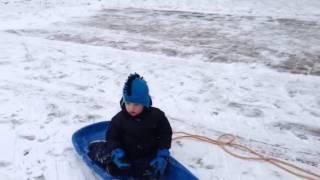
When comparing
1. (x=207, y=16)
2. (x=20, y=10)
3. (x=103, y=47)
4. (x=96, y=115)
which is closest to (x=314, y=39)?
(x=207, y=16)

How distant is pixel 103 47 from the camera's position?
6.94 metres

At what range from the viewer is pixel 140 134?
3.18 meters

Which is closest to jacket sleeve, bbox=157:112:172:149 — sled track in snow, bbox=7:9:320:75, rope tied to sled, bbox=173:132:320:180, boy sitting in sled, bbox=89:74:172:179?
boy sitting in sled, bbox=89:74:172:179

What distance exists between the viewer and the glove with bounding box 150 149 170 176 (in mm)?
3062

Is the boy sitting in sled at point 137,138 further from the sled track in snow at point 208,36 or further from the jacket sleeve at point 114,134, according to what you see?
the sled track in snow at point 208,36

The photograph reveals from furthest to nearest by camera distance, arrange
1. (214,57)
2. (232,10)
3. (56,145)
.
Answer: (232,10), (214,57), (56,145)

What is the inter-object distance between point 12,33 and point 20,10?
7.84ft

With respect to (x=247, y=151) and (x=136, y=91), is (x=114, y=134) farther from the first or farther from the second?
(x=247, y=151)

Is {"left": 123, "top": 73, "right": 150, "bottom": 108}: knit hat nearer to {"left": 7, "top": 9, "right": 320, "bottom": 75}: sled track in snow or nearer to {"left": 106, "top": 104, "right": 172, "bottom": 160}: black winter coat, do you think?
{"left": 106, "top": 104, "right": 172, "bottom": 160}: black winter coat

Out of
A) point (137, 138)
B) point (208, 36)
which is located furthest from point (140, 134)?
point (208, 36)

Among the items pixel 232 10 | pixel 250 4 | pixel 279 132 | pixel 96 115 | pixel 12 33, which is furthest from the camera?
pixel 250 4

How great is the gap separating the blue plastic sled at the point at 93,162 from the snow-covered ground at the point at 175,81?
0.48ft

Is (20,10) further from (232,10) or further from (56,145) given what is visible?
(56,145)

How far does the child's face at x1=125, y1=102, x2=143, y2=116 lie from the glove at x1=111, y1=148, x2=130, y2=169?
0.95ft
